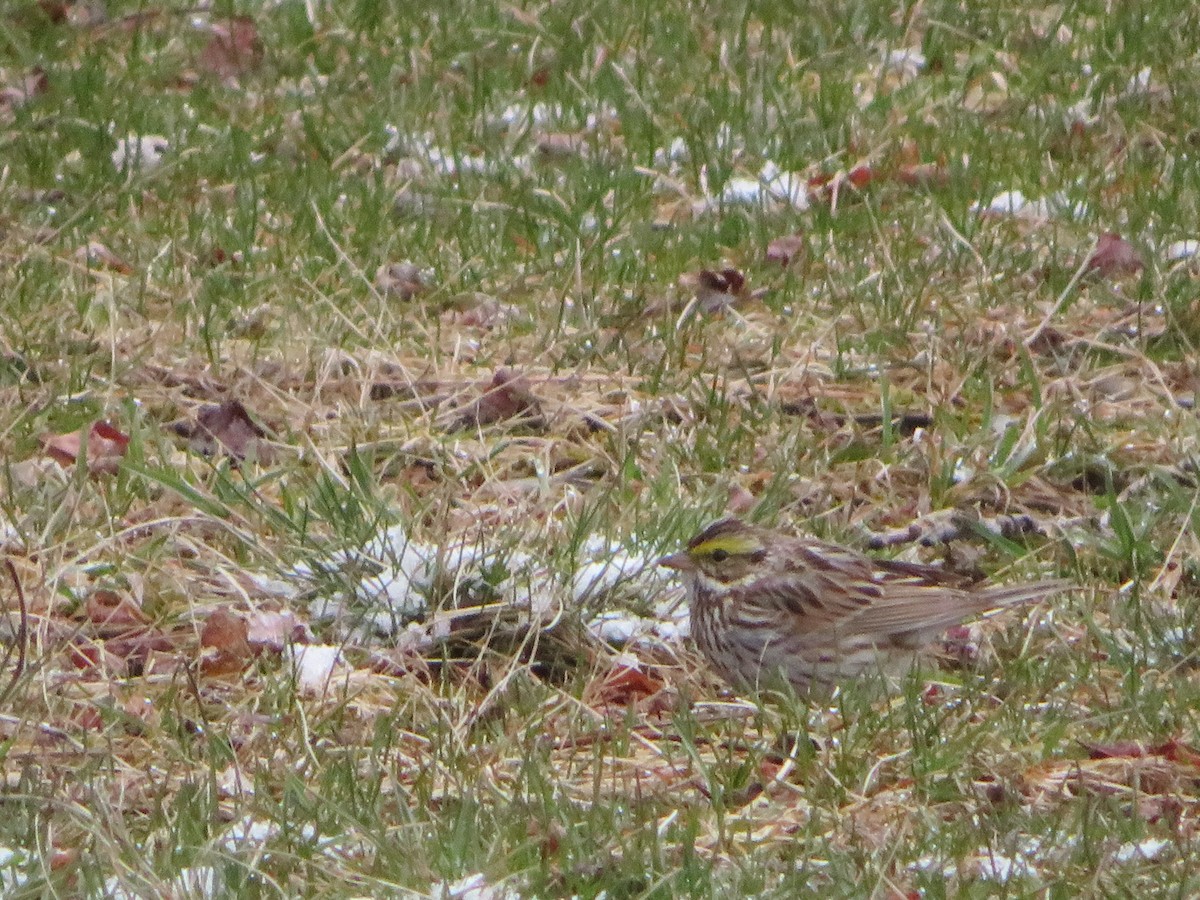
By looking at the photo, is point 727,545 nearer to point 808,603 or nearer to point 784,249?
point 808,603

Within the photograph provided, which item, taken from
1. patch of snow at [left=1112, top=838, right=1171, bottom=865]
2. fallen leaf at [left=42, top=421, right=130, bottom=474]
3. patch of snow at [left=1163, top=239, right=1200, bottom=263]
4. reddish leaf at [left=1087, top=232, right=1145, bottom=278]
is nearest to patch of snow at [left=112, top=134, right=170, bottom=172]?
fallen leaf at [left=42, top=421, right=130, bottom=474]

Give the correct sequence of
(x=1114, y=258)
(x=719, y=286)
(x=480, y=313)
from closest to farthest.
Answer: (x=480, y=313) < (x=719, y=286) < (x=1114, y=258)

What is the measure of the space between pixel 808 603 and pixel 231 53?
5.38 meters

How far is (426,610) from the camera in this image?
6.08m

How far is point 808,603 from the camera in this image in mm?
6246

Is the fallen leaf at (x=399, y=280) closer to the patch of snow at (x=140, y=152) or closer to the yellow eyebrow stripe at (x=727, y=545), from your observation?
the patch of snow at (x=140, y=152)

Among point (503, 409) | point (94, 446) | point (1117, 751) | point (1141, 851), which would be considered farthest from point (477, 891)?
point (503, 409)

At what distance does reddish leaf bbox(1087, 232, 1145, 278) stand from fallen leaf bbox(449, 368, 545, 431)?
2.21 meters

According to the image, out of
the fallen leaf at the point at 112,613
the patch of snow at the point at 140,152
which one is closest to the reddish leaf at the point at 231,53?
the patch of snow at the point at 140,152

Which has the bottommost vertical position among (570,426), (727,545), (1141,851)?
(570,426)

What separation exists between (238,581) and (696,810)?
1.82 metres

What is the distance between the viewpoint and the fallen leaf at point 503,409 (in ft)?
24.3

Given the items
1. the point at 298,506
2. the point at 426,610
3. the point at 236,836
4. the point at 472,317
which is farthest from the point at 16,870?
the point at 472,317

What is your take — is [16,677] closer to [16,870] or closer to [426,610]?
[16,870]
